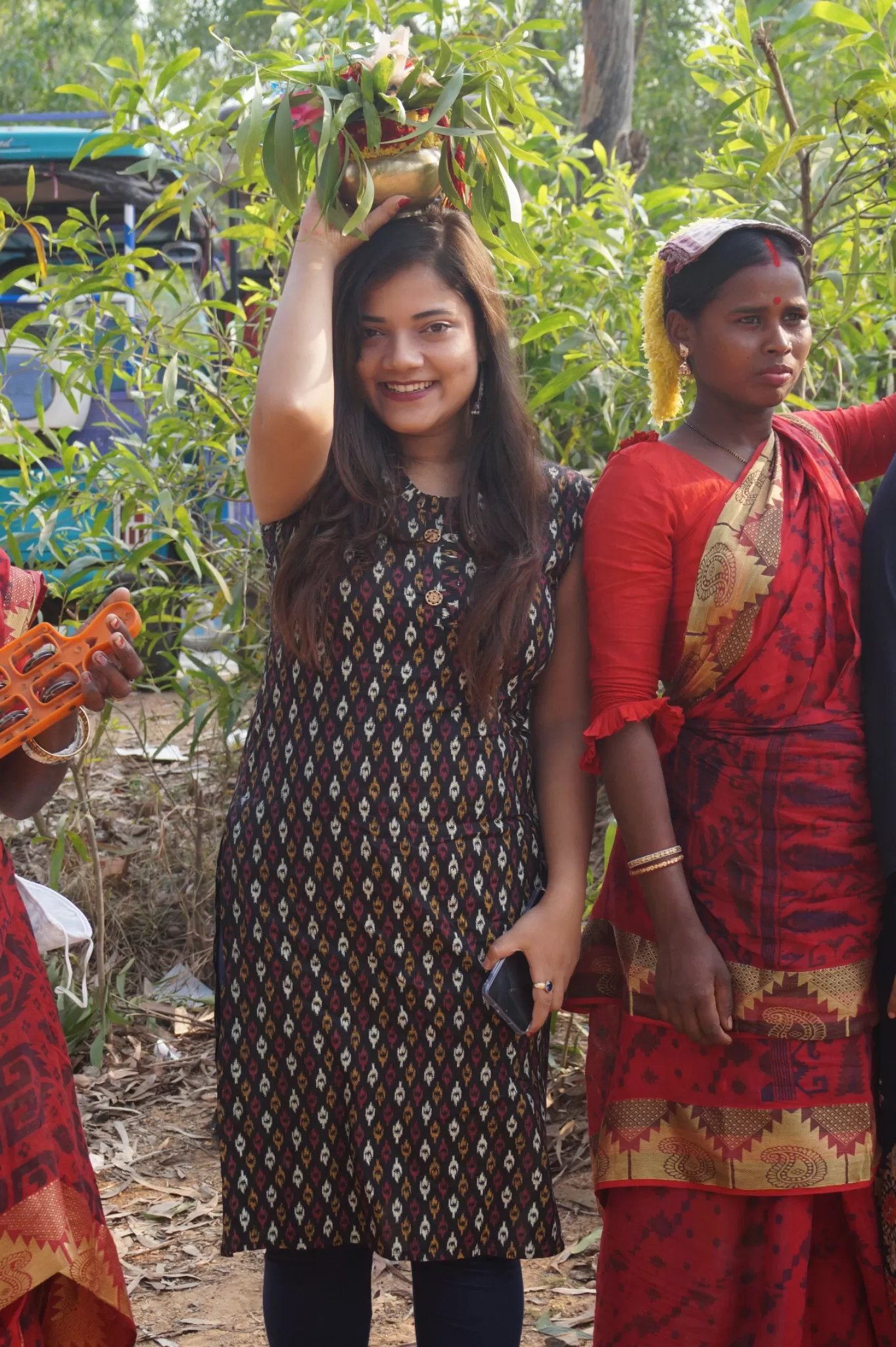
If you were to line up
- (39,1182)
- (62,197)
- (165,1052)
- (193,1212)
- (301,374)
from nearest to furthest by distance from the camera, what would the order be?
(39,1182), (301,374), (193,1212), (165,1052), (62,197)

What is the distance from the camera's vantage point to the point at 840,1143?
1844mm

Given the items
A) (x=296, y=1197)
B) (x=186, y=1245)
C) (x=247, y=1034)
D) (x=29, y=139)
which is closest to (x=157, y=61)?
(x=247, y=1034)

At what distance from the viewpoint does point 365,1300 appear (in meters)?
1.98

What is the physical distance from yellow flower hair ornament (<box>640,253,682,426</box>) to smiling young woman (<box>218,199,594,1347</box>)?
0.24 metres

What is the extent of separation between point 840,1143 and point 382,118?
148cm

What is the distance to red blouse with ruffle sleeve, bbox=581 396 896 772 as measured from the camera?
1870 mm

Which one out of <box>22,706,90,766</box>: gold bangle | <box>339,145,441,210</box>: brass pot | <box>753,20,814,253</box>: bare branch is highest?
<box>753,20,814,253</box>: bare branch

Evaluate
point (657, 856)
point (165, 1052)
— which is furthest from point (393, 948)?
point (165, 1052)

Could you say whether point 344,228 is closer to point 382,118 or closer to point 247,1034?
point 382,118

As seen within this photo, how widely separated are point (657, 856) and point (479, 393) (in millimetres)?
714

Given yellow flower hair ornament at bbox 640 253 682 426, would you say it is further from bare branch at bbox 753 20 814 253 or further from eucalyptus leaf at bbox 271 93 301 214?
bare branch at bbox 753 20 814 253

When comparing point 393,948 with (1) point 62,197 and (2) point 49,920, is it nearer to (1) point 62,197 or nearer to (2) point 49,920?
(2) point 49,920

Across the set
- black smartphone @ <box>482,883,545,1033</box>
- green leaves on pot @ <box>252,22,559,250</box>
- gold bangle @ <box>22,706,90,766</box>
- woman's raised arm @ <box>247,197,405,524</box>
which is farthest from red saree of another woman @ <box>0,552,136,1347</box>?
green leaves on pot @ <box>252,22,559,250</box>

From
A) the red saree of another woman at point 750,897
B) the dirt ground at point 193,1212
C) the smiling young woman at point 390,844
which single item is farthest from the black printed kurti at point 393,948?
the dirt ground at point 193,1212
